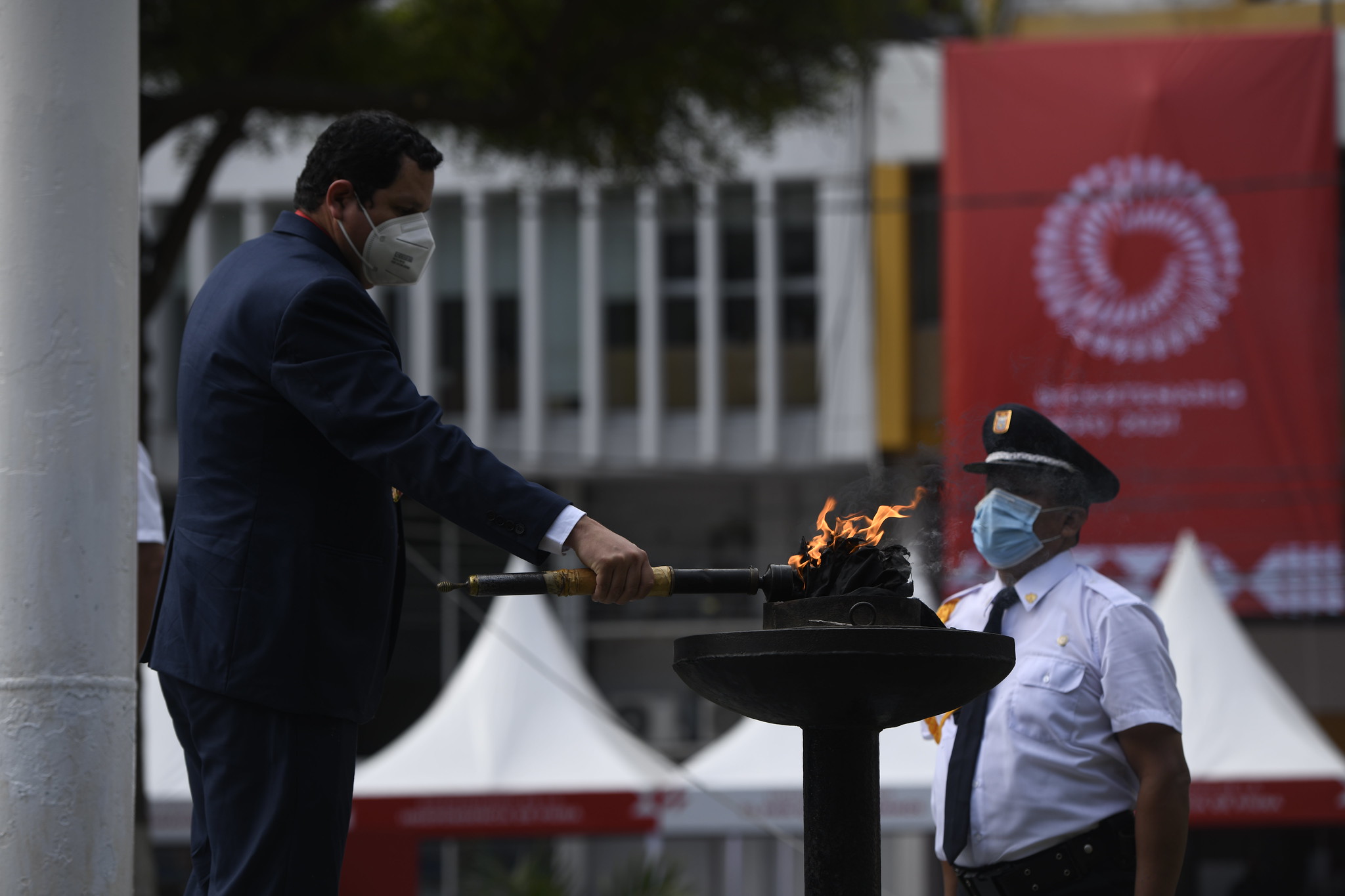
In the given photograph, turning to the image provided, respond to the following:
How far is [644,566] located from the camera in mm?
2535

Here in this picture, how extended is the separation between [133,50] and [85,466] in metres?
0.87

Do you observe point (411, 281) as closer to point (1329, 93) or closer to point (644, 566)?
point (644, 566)

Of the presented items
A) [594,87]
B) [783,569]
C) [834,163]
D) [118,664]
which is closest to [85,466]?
[118,664]

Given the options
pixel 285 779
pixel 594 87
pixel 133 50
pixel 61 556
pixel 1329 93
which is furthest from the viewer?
pixel 1329 93

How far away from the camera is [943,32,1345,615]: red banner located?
12.5m

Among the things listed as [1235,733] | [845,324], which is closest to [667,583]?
[1235,733]

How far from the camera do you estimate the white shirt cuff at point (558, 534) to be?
8.35 ft

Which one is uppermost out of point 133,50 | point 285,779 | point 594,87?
point 594,87

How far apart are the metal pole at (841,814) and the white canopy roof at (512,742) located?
5923 mm

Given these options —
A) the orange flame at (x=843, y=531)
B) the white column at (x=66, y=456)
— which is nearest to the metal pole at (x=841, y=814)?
the orange flame at (x=843, y=531)

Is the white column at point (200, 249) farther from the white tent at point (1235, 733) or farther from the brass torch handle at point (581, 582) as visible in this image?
the brass torch handle at point (581, 582)

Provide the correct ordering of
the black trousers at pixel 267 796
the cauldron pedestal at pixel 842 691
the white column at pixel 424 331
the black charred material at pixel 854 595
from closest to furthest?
the black trousers at pixel 267 796, the cauldron pedestal at pixel 842 691, the black charred material at pixel 854 595, the white column at pixel 424 331

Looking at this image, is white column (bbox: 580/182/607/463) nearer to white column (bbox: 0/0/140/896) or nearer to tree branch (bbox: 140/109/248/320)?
tree branch (bbox: 140/109/248/320)

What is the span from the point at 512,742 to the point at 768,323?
8.88m
